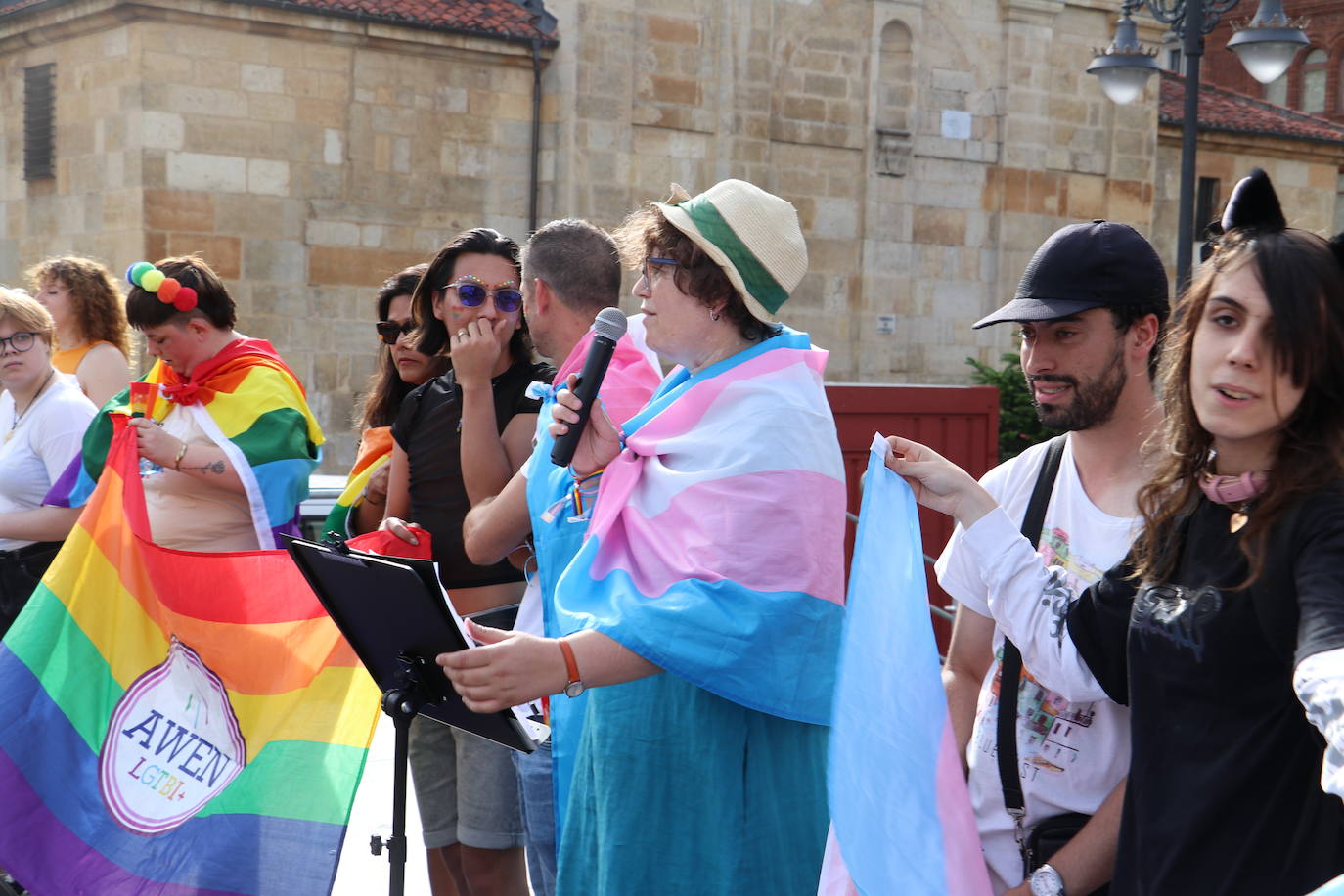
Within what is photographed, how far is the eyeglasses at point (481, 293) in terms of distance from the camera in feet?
12.3

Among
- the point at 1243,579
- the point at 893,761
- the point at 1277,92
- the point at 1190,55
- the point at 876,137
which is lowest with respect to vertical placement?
the point at 893,761

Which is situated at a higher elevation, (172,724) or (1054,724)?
(1054,724)

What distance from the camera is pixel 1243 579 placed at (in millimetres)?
1780

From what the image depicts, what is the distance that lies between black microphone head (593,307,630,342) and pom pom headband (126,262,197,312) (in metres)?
2.17

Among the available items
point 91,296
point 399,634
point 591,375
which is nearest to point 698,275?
point 591,375

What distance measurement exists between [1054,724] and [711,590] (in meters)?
0.67

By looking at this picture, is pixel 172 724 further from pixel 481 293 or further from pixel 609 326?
pixel 609 326

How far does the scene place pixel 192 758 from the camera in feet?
12.1

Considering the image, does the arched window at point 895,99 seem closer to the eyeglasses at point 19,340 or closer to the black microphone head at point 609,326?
the eyeglasses at point 19,340

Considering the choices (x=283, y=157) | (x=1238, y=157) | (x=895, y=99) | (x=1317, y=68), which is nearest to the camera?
(x=283, y=157)

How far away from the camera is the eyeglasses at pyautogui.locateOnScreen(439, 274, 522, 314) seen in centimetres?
376

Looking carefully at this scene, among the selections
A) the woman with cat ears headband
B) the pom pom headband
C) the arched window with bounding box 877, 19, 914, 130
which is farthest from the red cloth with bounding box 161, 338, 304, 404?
the arched window with bounding box 877, 19, 914, 130

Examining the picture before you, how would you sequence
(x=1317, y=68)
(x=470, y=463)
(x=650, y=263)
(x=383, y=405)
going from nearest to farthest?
(x=650, y=263) < (x=470, y=463) < (x=383, y=405) < (x=1317, y=68)

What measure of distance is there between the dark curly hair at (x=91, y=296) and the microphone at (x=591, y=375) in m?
4.14
